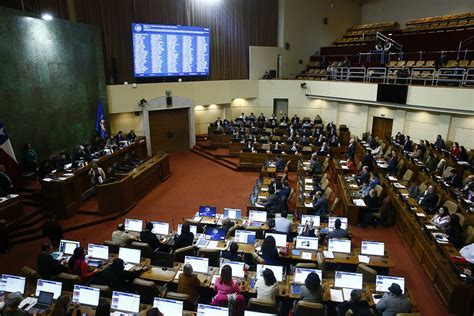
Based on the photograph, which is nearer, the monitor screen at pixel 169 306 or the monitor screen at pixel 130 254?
the monitor screen at pixel 169 306

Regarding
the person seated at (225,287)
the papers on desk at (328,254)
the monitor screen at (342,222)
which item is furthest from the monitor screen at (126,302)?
the monitor screen at (342,222)

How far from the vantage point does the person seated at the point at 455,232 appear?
23.6 feet

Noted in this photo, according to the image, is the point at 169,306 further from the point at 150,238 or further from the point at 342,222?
the point at 342,222

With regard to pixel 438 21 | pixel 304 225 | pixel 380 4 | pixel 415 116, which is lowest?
pixel 304 225

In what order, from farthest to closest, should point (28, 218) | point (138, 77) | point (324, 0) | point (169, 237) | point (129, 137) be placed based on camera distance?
point (324, 0) → point (138, 77) → point (129, 137) → point (28, 218) → point (169, 237)

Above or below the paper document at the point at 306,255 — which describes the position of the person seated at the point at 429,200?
above

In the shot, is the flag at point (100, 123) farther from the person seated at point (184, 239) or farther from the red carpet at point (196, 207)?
the person seated at point (184, 239)

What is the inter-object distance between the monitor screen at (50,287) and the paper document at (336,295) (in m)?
4.37

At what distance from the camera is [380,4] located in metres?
23.7

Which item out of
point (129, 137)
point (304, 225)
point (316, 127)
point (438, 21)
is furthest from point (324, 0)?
point (304, 225)

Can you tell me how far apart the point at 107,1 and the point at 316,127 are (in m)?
12.2

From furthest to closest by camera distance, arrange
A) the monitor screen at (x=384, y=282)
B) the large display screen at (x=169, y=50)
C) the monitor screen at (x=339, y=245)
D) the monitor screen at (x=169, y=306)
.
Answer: the large display screen at (x=169, y=50)
the monitor screen at (x=339, y=245)
the monitor screen at (x=384, y=282)
the monitor screen at (x=169, y=306)

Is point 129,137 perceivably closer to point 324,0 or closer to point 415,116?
point 415,116

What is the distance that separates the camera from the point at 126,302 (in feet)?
16.6
